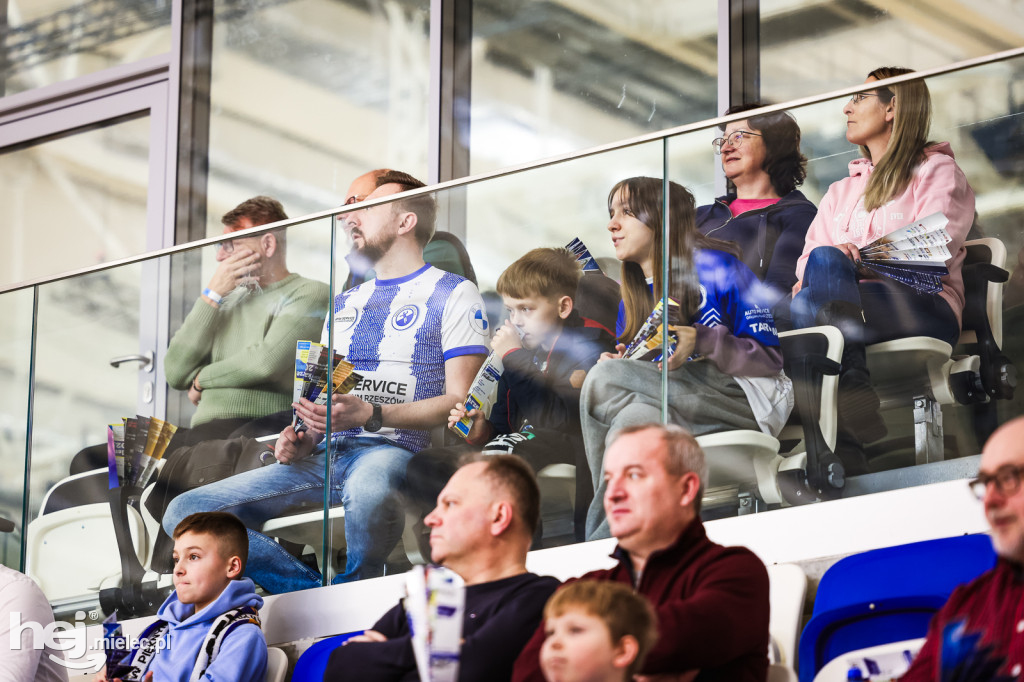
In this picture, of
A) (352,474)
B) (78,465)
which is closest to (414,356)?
(352,474)

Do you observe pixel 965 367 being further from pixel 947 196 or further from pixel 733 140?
pixel 733 140

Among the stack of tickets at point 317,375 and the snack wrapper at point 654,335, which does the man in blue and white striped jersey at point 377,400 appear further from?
the snack wrapper at point 654,335

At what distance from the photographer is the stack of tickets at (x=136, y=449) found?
169 inches

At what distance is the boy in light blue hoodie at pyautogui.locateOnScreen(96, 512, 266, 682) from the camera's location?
347 cm

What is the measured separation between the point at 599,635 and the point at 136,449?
2557 mm

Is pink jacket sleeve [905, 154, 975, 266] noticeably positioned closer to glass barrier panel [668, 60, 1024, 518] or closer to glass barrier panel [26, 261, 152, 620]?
glass barrier panel [668, 60, 1024, 518]

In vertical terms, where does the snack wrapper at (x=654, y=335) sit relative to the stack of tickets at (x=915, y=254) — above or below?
below

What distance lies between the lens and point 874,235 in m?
3.21

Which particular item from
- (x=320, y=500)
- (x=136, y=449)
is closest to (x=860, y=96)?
(x=320, y=500)

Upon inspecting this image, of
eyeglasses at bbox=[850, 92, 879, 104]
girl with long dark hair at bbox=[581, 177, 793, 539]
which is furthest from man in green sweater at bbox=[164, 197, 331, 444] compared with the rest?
eyeglasses at bbox=[850, 92, 879, 104]

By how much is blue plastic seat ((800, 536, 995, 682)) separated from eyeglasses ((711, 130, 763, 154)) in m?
1.13

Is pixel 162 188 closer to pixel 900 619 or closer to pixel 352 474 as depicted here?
pixel 352 474

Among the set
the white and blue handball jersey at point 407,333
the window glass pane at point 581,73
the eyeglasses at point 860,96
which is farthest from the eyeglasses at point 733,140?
the window glass pane at point 581,73

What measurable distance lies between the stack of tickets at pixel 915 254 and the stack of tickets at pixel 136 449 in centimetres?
226
